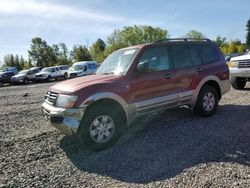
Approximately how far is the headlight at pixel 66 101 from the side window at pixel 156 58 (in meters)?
1.78

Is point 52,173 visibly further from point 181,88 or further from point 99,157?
point 181,88

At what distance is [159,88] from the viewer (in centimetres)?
659

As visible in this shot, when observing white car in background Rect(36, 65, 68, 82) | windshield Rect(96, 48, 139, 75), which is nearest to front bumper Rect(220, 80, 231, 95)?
windshield Rect(96, 48, 139, 75)

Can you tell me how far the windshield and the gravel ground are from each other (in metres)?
1.40

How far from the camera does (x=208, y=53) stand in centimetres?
791

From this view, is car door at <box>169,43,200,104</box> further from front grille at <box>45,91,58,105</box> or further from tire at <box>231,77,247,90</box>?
tire at <box>231,77,247,90</box>

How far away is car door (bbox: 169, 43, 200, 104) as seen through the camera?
7.03 metres

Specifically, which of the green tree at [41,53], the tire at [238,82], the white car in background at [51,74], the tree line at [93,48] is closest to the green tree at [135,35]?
the tree line at [93,48]

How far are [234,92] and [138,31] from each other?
77946 mm

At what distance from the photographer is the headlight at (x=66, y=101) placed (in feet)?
18.0

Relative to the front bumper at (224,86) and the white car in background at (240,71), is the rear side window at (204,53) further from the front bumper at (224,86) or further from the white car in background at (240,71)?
the white car in background at (240,71)

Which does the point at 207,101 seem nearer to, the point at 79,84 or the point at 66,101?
the point at 79,84

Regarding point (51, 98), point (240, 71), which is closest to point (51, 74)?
point (240, 71)

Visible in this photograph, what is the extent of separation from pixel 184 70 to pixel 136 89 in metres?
1.56
